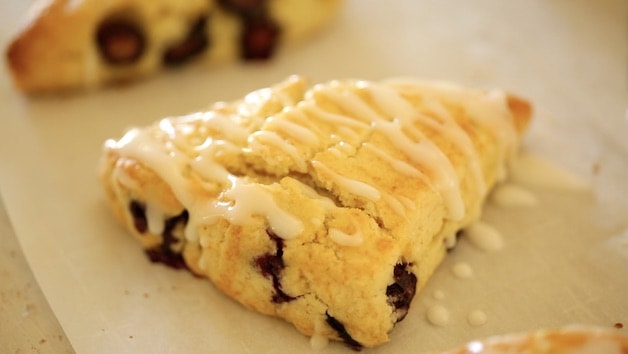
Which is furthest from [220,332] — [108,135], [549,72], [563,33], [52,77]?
[563,33]

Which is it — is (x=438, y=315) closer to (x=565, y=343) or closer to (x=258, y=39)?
(x=565, y=343)

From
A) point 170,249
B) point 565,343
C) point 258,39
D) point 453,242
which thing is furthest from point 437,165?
point 258,39

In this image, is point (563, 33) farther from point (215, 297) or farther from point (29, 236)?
point (29, 236)

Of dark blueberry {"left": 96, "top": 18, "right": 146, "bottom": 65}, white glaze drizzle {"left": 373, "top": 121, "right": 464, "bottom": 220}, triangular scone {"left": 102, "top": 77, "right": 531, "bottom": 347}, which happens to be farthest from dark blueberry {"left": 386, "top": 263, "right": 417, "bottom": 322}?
dark blueberry {"left": 96, "top": 18, "right": 146, "bottom": 65}

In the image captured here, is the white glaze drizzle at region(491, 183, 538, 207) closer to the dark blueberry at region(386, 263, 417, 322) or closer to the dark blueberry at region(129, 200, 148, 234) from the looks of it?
the dark blueberry at region(386, 263, 417, 322)

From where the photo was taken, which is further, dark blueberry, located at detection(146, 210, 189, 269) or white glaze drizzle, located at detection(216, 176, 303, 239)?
dark blueberry, located at detection(146, 210, 189, 269)
